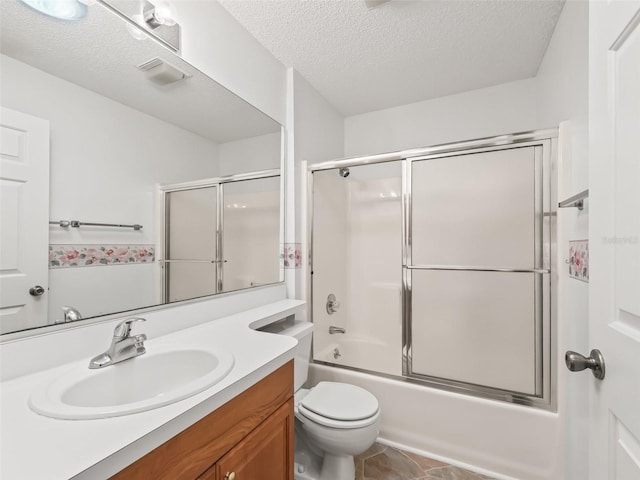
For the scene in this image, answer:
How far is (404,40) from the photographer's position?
5.69 feet

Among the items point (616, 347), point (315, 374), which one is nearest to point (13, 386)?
point (616, 347)

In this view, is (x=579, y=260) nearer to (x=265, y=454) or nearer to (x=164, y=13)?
(x=265, y=454)

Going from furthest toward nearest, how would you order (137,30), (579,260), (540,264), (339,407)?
(540,264) < (339,407) < (579,260) < (137,30)

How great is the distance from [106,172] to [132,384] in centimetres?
71

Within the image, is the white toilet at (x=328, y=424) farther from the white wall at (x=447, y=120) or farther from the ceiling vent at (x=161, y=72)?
the white wall at (x=447, y=120)

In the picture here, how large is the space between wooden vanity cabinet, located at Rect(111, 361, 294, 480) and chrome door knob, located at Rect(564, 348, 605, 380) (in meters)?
0.80

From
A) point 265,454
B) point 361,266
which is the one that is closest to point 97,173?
point 265,454

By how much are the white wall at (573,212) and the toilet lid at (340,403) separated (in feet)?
2.86

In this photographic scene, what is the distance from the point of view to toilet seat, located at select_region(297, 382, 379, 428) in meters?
1.36

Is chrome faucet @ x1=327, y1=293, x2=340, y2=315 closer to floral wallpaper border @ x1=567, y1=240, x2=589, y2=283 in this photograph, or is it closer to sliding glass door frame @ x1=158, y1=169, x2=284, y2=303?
sliding glass door frame @ x1=158, y1=169, x2=284, y2=303

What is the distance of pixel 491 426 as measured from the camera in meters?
1.56

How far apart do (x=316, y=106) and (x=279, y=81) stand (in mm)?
439

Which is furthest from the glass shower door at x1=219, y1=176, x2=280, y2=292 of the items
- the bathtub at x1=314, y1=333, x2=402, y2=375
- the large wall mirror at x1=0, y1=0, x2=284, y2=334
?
the bathtub at x1=314, y1=333, x2=402, y2=375

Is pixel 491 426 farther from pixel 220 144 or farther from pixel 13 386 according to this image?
pixel 220 144
